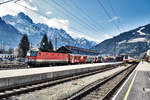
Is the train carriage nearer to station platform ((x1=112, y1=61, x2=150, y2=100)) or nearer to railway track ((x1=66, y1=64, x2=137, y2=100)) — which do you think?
railway track ((x1=66, y1=64, x2=137, y2=100))

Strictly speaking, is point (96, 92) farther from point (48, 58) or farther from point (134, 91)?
point (48, 58)

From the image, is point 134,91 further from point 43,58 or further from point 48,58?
point 48,58

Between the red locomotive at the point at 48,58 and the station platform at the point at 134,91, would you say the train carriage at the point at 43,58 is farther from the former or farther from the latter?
the station platform at the point at 134,91

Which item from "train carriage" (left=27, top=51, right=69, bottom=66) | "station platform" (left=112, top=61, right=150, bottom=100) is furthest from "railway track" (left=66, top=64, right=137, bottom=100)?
"train carriage" (left=27, top=51, right=69, bottom=66)

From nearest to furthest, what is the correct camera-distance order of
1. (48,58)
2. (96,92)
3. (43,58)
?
(96,92)
(43,58)
(48,58)

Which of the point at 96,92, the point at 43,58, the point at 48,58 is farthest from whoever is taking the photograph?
the point at 48,58

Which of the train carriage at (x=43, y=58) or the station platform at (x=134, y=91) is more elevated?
the train carriage at (x=43, y=58)

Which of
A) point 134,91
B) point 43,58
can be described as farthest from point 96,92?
point 43,58

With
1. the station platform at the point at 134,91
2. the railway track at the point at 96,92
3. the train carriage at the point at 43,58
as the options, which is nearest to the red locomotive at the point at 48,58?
the train carriage at the point at 43,58

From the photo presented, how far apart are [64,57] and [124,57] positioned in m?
31.1

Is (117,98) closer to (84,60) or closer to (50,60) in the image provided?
(50,60)

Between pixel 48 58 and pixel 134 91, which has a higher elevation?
pixel 48 58

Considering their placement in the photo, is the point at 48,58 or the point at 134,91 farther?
the point at 48,58

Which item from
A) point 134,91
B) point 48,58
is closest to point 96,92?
point 134,91
